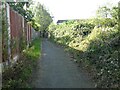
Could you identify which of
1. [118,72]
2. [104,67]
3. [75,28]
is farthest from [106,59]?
[75,28]

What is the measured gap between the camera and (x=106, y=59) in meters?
11.5

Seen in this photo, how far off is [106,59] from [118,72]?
6.95 ft

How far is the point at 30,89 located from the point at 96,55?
5603 millimetres

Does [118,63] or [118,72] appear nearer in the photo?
[118,72]

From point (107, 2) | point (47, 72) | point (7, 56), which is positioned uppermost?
point (107, 2)

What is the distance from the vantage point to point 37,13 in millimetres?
74938

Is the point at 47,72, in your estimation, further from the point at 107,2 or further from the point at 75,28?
the point at 107,2


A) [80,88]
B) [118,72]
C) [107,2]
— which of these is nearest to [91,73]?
[118,72]

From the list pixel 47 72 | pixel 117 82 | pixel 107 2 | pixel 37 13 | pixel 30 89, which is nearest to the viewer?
pixel 30 89

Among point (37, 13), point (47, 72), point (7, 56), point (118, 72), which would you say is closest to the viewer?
point (118, 72)

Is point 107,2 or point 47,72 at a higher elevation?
point 107,2

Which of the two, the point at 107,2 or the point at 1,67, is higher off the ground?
the point at 107,2

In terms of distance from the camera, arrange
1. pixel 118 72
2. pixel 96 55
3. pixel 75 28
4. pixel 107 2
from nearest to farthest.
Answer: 1. pixel 118 72
2. pixel 96 55
3. pixel 75 28
4. pixel 107 2

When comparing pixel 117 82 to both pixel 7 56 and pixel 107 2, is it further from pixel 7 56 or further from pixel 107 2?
pixel 107 2
